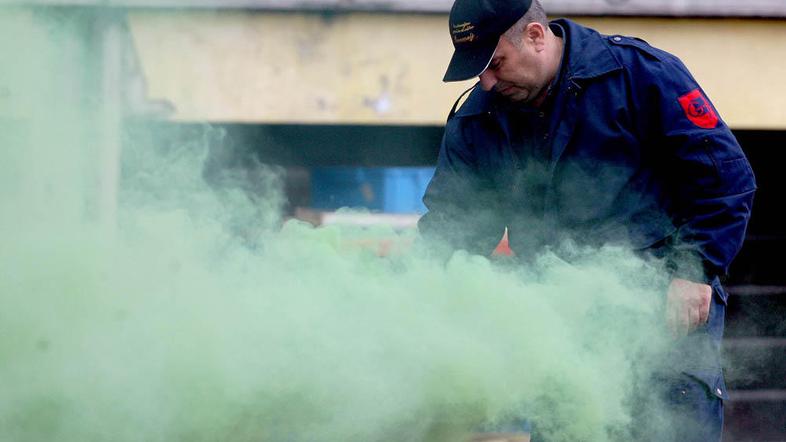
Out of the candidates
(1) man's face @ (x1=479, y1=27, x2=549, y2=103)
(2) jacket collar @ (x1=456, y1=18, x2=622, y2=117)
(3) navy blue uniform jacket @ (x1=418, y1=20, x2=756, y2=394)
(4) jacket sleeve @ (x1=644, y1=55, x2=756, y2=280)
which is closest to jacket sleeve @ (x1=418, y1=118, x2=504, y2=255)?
(3) navy blue uniform jacket @ (x1=418, y1=20, x2=756, y2=394)

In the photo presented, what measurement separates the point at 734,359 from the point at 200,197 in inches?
162

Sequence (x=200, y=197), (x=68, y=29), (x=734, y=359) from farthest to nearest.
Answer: (x=734, y=359), (x=68, y=29), (x=200, y=197)

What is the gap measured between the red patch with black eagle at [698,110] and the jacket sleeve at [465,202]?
642 mm

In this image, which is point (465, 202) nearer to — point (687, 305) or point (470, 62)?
point (470, 62)

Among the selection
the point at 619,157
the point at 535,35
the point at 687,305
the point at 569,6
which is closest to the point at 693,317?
the point at 687,305

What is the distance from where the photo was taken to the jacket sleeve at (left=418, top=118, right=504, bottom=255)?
9.42ft

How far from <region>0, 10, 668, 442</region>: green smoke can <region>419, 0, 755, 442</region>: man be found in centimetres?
11

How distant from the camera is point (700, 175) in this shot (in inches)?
97.8

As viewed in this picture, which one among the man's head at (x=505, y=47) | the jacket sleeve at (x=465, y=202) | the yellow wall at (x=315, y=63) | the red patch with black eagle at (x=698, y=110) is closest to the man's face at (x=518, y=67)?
the man's head at (x=505, y=47)

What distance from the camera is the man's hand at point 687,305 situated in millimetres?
2416

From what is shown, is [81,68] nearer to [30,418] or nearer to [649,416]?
[30,418]

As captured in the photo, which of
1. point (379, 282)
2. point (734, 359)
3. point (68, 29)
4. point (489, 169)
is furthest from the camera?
point (734, 359)

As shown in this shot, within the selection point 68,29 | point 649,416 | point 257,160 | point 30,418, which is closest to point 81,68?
point 68,29

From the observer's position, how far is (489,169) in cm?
285
